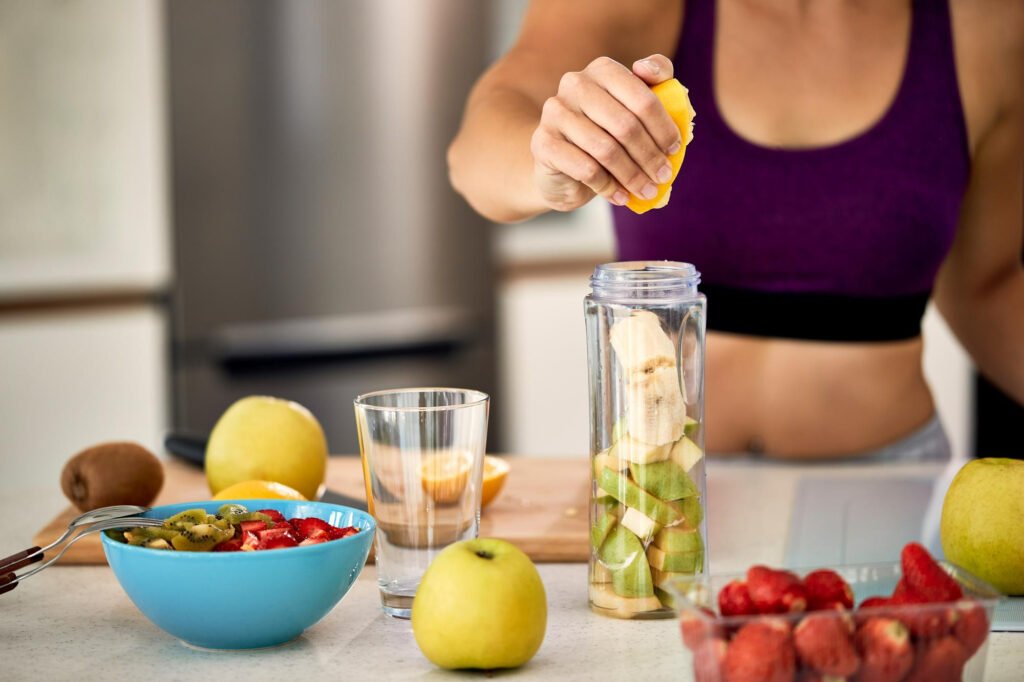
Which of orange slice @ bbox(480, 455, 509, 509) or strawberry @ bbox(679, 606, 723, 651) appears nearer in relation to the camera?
strawberry @ bbox(679, 606, 723, 651)

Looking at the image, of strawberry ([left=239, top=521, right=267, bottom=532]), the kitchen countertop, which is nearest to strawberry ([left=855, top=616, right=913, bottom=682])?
the kitchen countertop

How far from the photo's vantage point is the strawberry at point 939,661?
722 mm

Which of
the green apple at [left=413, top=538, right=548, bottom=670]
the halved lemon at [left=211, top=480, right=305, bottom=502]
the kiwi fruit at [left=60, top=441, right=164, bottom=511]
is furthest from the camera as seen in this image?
the kiwi fruit at [left=60, top=441, right=164, bottom=511]

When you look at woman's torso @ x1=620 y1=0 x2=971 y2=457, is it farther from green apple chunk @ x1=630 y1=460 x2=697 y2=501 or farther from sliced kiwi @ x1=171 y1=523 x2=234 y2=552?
sliced kiwi @ x1=171 y1=523 x2=234 y2=552

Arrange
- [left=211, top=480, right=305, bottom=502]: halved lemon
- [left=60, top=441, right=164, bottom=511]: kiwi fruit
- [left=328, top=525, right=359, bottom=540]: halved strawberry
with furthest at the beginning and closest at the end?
[left=60, top=441, right=164, bottom=511]: kiwi fruit
[left=211, top=480, right=305, bottom=502]: halved lemon
[left=328, top=525, right=359, bottom=540]: halved strawberry

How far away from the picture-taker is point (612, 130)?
35.4 inches

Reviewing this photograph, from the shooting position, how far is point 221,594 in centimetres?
84

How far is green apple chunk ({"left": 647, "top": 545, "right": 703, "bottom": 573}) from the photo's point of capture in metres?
0.92

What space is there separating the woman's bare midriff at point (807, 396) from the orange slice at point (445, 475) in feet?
2.45

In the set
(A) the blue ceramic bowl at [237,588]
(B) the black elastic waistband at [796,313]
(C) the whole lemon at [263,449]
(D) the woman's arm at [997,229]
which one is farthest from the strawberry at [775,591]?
(D) the woman's arm at [997,229]

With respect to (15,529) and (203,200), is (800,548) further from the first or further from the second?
(203,200)

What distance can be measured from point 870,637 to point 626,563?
0.26 metres

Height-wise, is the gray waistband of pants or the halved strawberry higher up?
the halved strawberry

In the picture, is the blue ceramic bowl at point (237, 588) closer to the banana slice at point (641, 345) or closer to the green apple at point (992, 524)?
the banana slice at point (641, 345)
